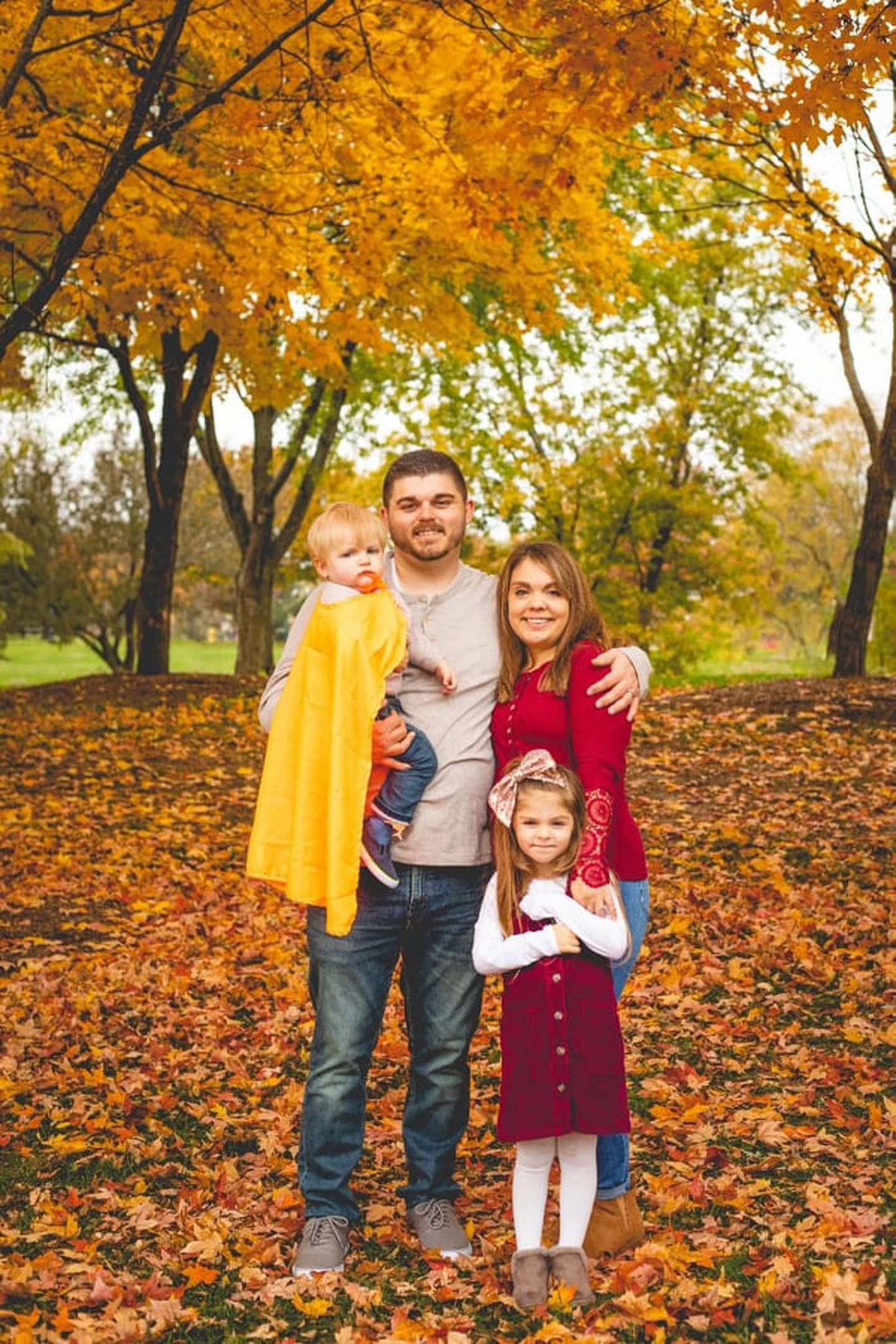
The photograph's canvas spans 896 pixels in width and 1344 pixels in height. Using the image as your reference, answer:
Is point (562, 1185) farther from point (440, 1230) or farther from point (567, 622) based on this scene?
point (567, 622)

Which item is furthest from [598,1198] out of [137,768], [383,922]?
[137,768]

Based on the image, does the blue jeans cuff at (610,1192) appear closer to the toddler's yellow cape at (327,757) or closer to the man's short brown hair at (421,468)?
the toddler's yellow cape at (327,757)

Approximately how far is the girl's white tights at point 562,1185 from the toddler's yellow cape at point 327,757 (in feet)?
2.57

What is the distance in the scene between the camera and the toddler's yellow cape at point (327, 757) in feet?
11.2

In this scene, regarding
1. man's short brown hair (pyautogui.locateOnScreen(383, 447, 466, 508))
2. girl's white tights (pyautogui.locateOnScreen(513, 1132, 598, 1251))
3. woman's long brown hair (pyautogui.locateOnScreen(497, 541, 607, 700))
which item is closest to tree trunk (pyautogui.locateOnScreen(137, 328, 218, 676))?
man's short brown hair (pyautogui.locateOnScreen(383, 447, 466, 508))

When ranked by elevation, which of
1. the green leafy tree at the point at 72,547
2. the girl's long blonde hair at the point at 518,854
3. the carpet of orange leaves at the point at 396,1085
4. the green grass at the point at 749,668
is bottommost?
the carpet of orange leaves at the point at 396,1085

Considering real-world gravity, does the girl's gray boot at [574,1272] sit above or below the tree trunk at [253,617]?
below

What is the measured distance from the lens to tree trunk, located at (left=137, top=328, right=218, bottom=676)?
15.1 meters

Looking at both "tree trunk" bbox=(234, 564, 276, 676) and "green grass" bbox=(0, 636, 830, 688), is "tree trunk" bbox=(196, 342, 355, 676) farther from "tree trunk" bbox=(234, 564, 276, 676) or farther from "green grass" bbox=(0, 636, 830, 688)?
"green grass" bbox=(0, 636, 830, 688)

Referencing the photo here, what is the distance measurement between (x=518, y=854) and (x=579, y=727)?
371mm

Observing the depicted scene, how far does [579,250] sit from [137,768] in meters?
6.27

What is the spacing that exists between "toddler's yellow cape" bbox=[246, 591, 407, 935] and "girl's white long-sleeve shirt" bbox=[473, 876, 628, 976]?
37cm

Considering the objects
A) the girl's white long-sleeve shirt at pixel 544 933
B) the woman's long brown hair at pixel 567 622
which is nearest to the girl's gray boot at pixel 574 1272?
the girl's white long-sleeve shirt at pixel 544 933

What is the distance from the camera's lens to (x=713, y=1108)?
16.2ft
